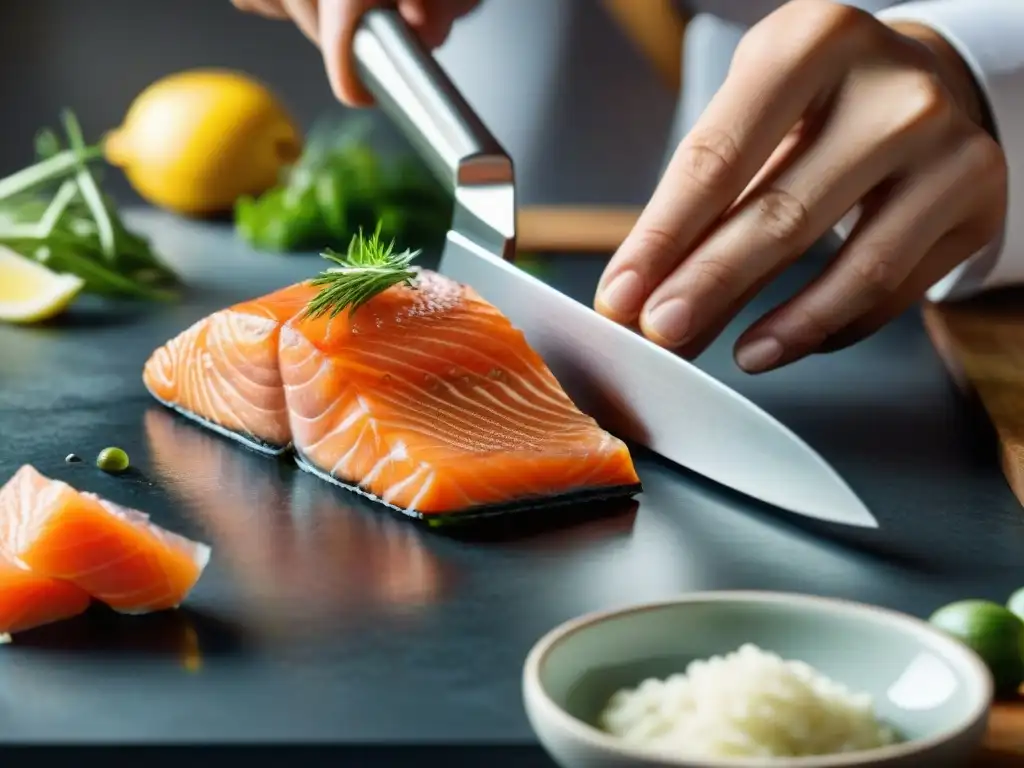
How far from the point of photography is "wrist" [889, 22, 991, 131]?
3234 millimetres

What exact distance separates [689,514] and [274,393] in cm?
79

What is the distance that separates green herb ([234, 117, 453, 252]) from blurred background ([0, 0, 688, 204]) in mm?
1310

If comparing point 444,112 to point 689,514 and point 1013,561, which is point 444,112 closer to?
point 689,514

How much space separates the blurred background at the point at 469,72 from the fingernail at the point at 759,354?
3.04 metres

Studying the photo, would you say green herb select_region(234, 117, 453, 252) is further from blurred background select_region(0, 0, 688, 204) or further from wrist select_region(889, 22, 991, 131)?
wrist select_region(889, 22, 991, 131)

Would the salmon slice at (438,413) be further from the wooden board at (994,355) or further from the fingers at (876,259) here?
the wooden board at (994,355)

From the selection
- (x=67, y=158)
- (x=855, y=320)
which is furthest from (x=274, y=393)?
(x=67, y=158)

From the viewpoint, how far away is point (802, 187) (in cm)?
262

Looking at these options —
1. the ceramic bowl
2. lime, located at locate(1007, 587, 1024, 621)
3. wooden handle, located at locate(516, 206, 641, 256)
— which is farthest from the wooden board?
wooden handle, located at locate(516, 206, 641, 256)

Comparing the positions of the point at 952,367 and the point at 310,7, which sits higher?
the point at 310,7

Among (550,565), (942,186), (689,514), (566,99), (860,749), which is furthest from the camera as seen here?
(566,99)

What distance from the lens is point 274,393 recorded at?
103 inches

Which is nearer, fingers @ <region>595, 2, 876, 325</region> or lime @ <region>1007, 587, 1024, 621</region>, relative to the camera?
lime @ <region>1007, 587, 1024, 621</region>

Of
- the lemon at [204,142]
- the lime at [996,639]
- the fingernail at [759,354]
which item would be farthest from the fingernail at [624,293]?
the lemon at [204,142]
